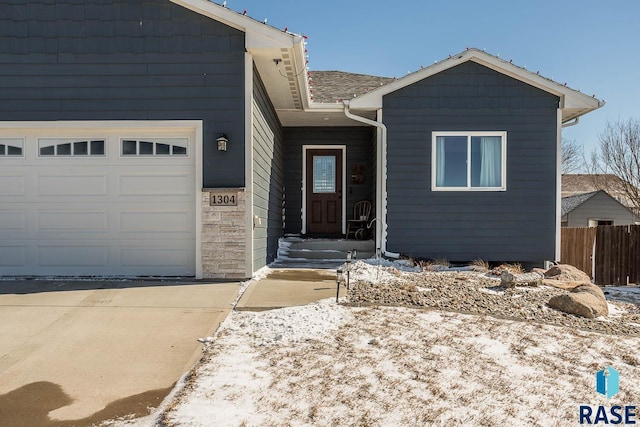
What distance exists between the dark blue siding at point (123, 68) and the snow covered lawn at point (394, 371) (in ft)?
10.1

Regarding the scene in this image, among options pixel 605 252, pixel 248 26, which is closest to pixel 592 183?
pixel 605 252

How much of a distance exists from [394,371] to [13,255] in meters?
6.10

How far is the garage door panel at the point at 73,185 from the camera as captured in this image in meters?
6.56

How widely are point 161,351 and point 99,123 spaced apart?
4.06m

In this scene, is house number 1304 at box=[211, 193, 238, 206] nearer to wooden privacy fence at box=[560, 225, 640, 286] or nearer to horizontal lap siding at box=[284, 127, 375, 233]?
horizontal lap siding at box=[284, 127, 375, 233]

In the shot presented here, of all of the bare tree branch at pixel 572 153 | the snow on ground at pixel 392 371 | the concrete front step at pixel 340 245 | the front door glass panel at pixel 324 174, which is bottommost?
the snow on ground at pixel 392 371

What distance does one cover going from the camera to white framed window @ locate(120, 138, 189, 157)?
21.5 ft

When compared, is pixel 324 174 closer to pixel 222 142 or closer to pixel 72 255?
pixel 222 142

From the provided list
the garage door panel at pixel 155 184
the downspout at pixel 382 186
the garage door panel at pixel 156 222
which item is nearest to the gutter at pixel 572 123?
the downspout at pixel 382 186

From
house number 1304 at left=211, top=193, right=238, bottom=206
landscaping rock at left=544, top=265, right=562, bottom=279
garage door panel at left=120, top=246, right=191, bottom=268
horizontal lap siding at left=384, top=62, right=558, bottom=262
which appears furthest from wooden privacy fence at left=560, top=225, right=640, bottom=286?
garage door panel at left=120, top=246, right=191, bottom=268

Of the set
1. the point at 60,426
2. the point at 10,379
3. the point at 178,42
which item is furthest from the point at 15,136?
the point at 60,426

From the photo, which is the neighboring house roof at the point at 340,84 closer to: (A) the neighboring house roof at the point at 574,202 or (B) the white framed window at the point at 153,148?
(B) the white framed window at the point at 153,148

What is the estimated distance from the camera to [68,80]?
6422 mm

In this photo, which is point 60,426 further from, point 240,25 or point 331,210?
point 331,210
